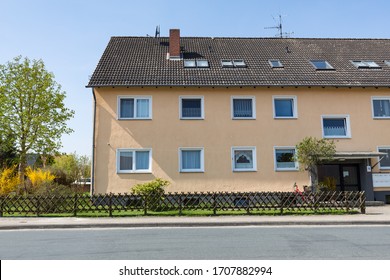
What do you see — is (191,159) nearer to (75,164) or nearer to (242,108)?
(242,108)

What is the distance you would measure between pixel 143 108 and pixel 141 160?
9.91 feet

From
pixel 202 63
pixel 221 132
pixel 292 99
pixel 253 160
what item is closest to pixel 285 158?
pixel 253 160

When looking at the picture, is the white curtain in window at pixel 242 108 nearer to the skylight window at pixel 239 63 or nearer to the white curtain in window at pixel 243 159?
the white curtain in window at pixel 243 159

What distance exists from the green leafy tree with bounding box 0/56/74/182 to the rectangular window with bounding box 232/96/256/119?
48.0 ft

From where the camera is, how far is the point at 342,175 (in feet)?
68.2

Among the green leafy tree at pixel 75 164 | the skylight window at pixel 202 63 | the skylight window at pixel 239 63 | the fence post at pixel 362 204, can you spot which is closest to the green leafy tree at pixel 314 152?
the fence post at pixel 362 204

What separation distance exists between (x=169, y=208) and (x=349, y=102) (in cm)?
1256

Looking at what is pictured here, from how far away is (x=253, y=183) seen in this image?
19688 mm

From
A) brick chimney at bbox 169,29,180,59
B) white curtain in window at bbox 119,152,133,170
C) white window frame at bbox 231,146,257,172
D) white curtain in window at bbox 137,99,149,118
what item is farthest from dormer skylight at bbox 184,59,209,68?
white curtain in window at bbox 119,152,133,170

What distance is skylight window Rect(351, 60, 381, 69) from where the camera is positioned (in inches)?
882

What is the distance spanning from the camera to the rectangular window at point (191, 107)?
2038 centimetres

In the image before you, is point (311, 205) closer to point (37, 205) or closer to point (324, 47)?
point (37, 205)

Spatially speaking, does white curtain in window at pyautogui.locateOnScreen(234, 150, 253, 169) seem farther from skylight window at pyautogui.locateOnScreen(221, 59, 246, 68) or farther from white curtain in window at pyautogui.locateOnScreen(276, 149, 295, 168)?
skylight window at pyautogui.locateOnScreen(221, 59, 246, 68)

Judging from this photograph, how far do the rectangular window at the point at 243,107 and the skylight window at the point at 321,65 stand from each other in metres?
5.09
